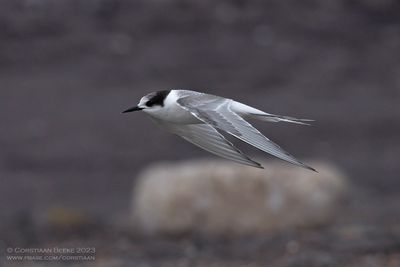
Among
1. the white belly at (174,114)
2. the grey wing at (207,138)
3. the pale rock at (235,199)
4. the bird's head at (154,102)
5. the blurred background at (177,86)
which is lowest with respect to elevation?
the blurred background at (177,86)

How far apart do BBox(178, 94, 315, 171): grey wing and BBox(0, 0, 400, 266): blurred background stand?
8.83 feet

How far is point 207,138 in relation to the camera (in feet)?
18.9

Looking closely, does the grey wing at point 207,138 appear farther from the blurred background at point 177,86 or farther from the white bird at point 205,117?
the blurred background at point 177,86

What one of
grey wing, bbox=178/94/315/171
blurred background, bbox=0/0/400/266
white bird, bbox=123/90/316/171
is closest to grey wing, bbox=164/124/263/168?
white bird, bbox=123/90/316/171

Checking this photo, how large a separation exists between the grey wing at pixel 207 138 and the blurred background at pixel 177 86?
2395 millimetres

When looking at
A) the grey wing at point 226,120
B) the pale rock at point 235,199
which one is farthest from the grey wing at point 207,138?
the pale rock at point 235,199

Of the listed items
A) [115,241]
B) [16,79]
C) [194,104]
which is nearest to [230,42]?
[16,79]

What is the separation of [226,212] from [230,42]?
21.3ft

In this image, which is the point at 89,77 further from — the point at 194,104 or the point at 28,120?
the point at 194,104

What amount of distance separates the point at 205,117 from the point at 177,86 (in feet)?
28.3

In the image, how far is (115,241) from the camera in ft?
31.3

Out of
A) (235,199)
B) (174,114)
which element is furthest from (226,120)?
(235,199)

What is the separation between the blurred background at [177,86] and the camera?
30.1 ft

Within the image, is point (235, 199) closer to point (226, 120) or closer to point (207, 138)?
point (207, 138)
